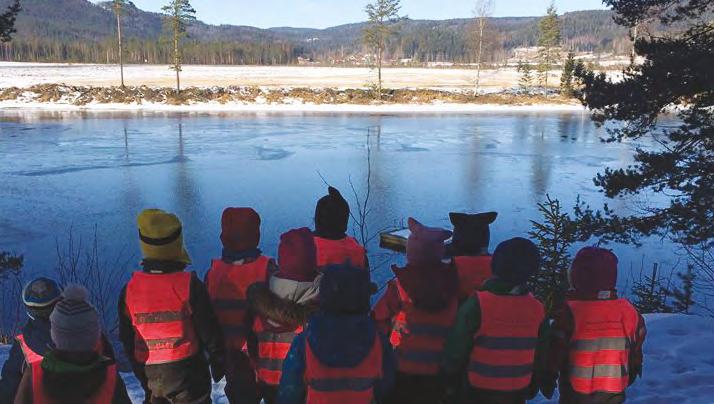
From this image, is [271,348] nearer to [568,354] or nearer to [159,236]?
[159,236]

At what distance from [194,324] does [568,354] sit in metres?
1.84

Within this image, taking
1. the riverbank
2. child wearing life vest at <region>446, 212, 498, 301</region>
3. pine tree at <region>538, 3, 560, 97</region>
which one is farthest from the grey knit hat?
pine tree at <region>538, 3, 560, 97</region>

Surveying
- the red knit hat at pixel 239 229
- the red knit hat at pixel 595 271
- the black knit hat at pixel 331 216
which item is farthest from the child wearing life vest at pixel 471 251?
the red knit hat at pixel 239 229

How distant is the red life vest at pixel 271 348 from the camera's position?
8.50ft

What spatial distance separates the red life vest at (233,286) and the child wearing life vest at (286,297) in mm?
322

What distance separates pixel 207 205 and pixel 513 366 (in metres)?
8.83

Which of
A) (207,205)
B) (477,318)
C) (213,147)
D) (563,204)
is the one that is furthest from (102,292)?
(213,147)

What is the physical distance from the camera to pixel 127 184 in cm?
1223

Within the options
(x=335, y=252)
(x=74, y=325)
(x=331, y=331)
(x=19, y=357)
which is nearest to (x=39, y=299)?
(x=19, y=357)

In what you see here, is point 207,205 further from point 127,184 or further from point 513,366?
point 513,366

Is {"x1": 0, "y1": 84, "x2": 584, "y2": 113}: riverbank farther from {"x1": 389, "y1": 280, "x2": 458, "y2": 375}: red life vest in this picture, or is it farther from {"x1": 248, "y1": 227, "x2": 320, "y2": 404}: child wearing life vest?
{"x1": 248, "y1": 227, "x2": 320, "y2": 404}: child wearing life vest

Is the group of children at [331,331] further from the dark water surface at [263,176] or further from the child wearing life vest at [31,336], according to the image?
the dark water surface at [263,176]

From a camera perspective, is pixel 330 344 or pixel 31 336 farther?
pixel 31 336

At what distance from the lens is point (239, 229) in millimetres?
2906
